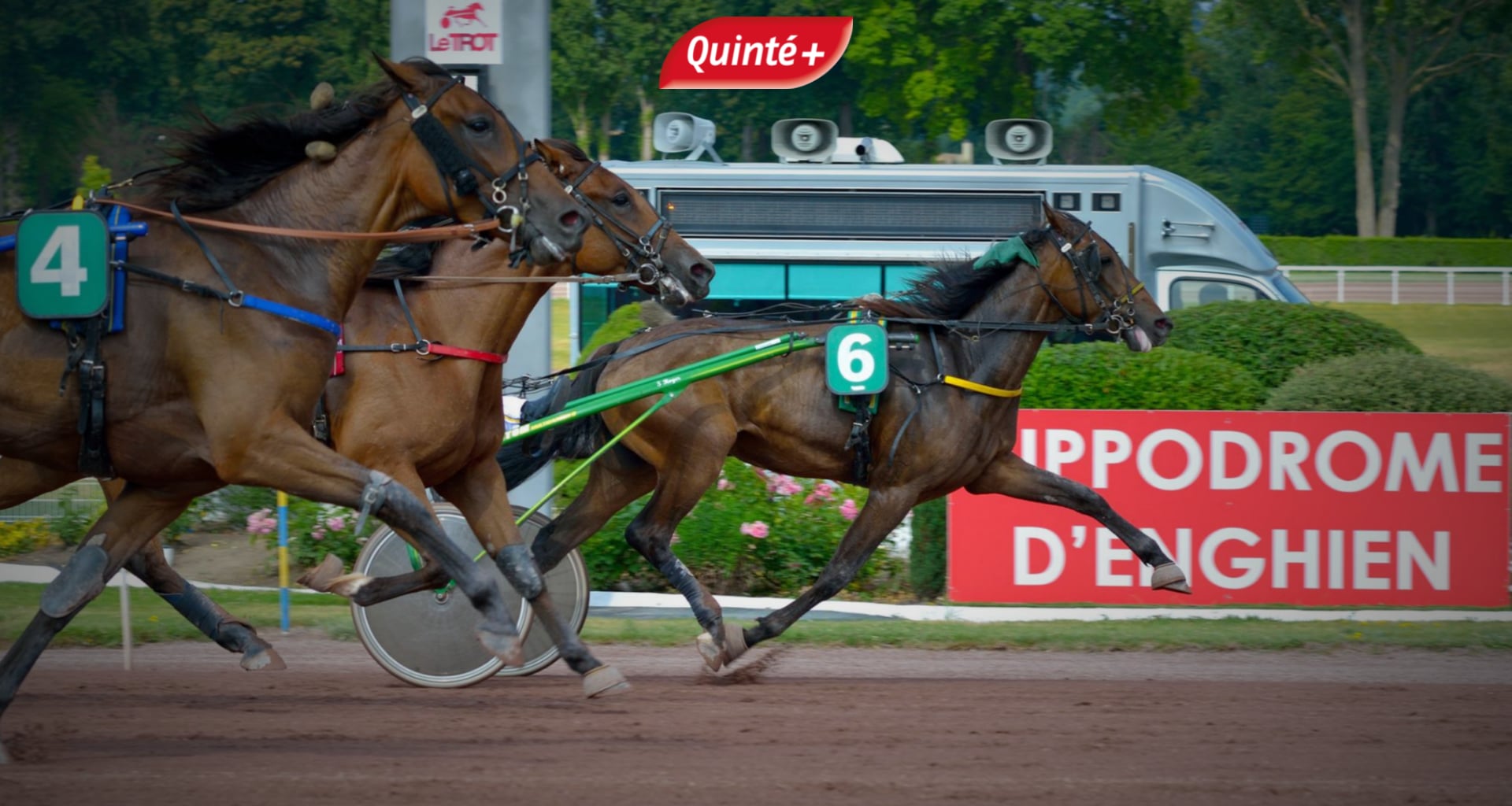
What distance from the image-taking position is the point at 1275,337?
1205 centimetres

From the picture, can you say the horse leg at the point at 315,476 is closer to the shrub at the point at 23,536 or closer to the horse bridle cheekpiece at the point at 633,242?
the horse bridle cheekpiece at the point at 633,242

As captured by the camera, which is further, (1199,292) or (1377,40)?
(1377,40)

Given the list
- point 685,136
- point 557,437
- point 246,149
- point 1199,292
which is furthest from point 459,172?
point 1199,292

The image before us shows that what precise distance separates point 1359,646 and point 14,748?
6196 mm

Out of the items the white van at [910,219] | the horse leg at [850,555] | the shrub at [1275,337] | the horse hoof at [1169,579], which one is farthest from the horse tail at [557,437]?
the white van at [910,219]

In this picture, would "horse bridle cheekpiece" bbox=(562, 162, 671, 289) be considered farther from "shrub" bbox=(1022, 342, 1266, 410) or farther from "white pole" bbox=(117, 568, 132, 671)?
"shrub" bbox=(1022, 342, 1266, 410)

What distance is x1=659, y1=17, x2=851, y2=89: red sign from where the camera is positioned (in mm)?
17391

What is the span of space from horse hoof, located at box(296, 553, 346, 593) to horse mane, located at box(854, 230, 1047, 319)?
9.20 feet

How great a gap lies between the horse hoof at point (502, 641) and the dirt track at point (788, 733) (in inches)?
14.6

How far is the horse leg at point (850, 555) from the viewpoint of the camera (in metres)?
7.32

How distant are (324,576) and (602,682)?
1.32 metres

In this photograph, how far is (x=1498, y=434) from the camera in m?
9.41

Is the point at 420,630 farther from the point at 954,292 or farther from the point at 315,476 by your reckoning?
the point at 954,292

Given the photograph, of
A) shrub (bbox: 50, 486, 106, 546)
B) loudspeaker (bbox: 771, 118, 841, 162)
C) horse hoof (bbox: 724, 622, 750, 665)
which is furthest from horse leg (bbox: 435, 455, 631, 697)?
loudspeaker (bbox: 771, 118, 841, 162)
